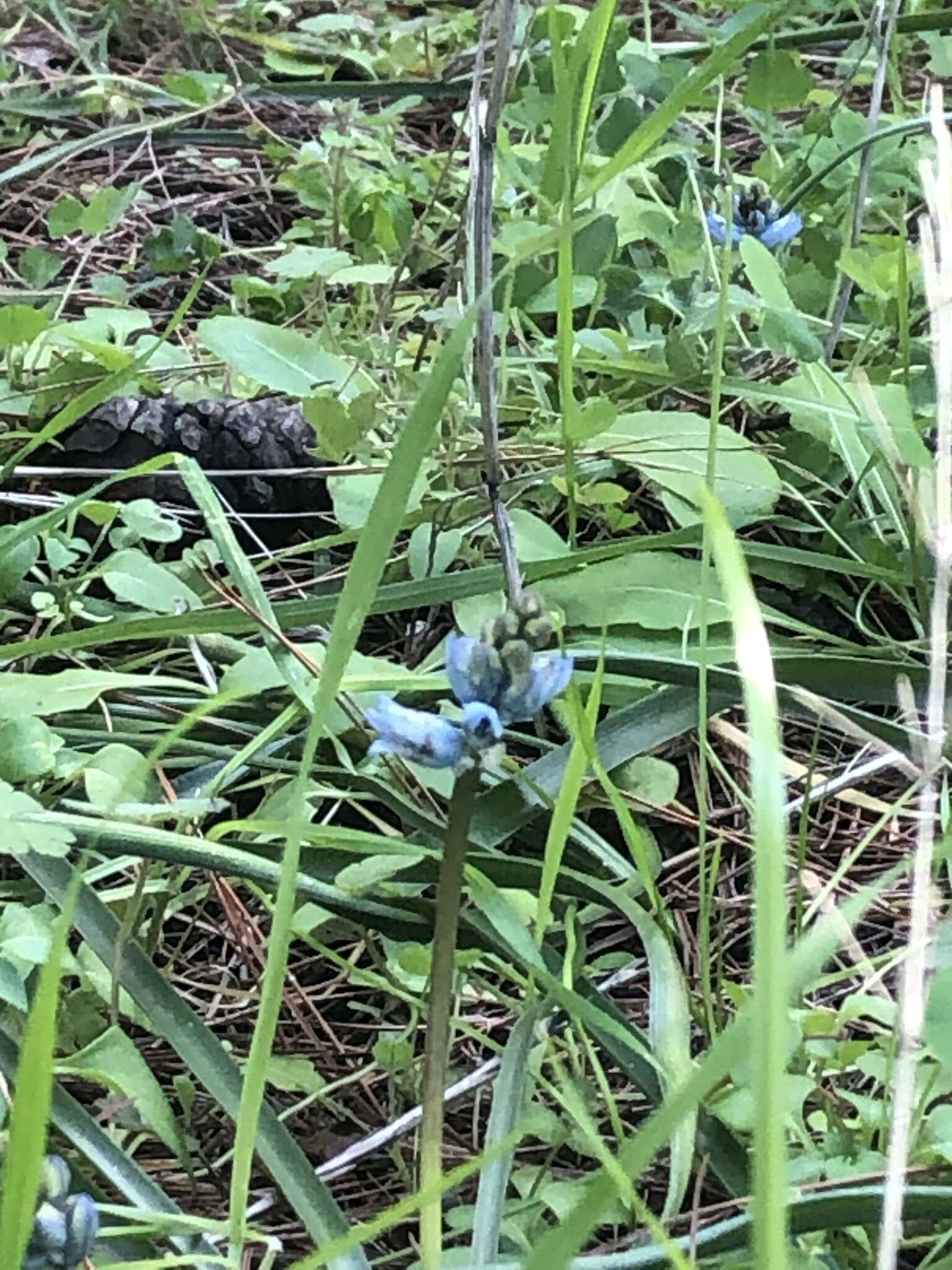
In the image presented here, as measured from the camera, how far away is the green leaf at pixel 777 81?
4.86ft

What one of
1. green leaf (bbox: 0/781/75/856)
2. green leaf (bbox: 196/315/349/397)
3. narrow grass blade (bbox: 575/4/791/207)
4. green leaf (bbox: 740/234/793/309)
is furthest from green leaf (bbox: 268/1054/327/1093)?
green leaf (bbox: 740/234/793/309)

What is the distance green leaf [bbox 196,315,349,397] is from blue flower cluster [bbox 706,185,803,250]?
0.41 metres

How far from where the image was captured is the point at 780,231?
1243mm

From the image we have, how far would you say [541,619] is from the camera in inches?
21.5

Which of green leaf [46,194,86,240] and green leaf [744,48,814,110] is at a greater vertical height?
green leaf [744,48,814,110]

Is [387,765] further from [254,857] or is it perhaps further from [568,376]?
[568,376]

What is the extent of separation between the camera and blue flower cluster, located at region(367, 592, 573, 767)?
534mm

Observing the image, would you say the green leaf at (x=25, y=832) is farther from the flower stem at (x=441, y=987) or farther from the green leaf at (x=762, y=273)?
the green leaf at (x=762, y=273)

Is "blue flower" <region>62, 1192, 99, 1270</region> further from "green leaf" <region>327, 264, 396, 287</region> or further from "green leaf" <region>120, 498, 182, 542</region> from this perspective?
"green leaf" <region>327, 264, 396, 287</region>

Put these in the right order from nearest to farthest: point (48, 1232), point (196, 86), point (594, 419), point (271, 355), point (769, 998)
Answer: point (769, 998) → point (48, 1232) → point (594, 419) → point (271, 355) → point (196, 86)

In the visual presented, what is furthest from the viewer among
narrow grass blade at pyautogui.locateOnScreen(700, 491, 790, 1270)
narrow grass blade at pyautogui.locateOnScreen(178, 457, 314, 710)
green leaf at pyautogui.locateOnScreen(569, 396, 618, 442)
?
green leaf at pyautogui.locateOnScreen(569, 396, 618, 442)

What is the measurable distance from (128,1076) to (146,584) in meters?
0.41

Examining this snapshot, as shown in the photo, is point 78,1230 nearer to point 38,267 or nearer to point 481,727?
point 481,727

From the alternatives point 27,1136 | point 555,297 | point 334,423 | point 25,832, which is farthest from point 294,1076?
point 555,297
